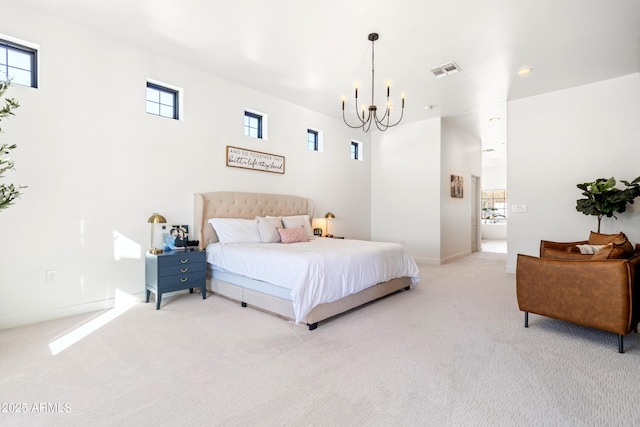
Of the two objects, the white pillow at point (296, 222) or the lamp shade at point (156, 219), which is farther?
the white pillow at point (296, 222)

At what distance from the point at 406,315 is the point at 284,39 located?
3392 millimetres

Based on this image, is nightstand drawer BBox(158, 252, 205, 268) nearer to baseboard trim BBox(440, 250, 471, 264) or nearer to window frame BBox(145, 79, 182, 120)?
window frame BBox(145, 79, 182, 120)

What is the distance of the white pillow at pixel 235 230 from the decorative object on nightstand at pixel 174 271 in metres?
0.42

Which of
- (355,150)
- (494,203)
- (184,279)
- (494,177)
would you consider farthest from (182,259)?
(494,203)

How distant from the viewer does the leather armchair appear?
238cm

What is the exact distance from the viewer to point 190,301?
3.85 m

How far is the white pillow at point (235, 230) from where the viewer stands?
4.22 meters

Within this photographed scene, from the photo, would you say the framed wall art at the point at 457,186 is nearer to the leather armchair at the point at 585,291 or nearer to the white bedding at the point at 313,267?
the white bedding at the point at 313,267

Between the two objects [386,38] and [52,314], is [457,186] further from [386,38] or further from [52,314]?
[52,314]

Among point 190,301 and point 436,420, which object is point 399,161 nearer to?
point 190,301

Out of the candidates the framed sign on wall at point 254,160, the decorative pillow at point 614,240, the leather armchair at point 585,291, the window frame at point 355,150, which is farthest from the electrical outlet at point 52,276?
the window frame at point 355,150

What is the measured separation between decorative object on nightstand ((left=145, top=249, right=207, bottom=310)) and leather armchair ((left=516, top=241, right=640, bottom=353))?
140 inches

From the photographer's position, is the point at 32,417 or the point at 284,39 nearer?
the point at 32,417

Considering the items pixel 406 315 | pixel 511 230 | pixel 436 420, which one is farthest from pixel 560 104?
pixel 436 420
